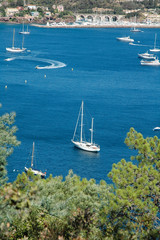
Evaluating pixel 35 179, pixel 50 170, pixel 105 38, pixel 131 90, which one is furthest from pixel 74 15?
pixel 35 179

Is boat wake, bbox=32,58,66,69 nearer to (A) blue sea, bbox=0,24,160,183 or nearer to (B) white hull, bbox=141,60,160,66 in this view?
(A) blue sea, bbox=0,24,160,183

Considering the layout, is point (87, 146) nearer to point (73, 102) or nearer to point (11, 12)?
point (73, 102)

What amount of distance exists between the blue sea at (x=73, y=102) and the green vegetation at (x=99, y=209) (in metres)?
17.3

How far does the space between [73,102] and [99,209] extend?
41.1m

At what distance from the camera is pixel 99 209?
16.3 metres

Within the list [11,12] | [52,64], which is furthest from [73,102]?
[11,12]

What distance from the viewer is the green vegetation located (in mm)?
13531

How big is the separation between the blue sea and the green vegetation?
683 inches

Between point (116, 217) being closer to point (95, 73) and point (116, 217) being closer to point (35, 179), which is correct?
point (35, 179)

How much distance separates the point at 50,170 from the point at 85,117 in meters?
15.5

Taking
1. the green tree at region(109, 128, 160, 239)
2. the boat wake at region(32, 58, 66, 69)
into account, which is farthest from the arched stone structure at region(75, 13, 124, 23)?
the green tree at region(109, 128, 160, 239)

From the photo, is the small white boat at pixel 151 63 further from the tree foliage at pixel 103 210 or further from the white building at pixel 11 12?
the white building at pixel 11 12

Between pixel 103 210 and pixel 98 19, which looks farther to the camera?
pixel 98 19

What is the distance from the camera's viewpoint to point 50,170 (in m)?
36.2
